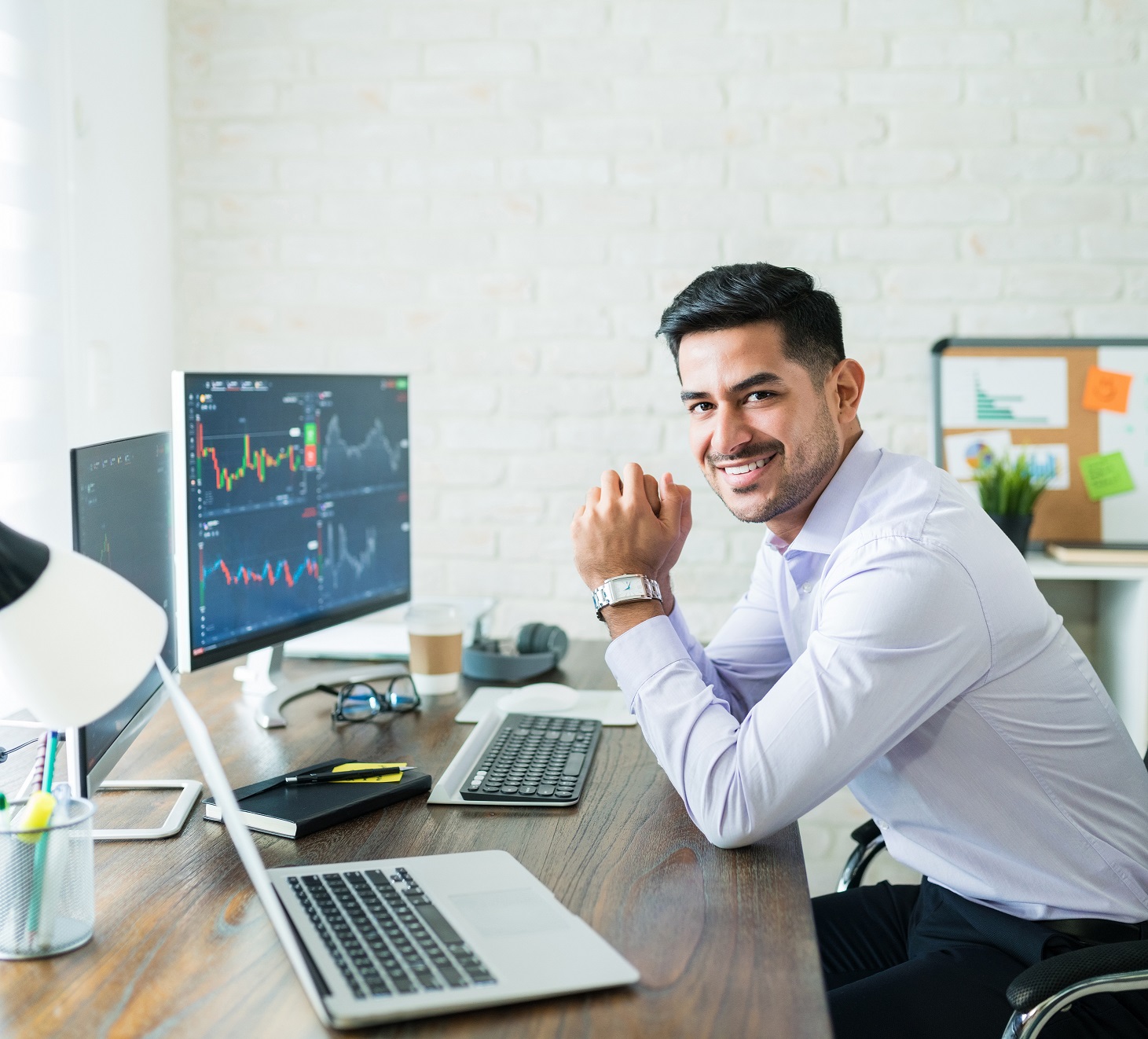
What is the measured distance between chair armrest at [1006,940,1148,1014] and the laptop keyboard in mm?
517

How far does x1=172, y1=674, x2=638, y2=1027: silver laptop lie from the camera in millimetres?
831

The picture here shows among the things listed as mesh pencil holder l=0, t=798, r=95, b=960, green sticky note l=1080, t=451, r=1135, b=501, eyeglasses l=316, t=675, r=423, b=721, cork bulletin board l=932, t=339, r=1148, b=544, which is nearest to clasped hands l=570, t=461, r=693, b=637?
eyeglasses l=316, t=675, r=423, b=721

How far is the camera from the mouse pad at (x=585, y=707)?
5.41 ft

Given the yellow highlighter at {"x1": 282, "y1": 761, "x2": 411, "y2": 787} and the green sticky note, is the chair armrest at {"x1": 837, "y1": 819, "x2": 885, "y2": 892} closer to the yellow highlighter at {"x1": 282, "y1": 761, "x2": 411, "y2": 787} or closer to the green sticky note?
the yellow highlighter at {"x1": 282, "y1": 761, "x2": 411, "y2": 787}

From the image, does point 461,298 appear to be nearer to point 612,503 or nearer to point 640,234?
point 640,234

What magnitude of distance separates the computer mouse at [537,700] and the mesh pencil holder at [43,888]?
0.78 meters

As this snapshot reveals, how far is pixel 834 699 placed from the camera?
116 centimetres

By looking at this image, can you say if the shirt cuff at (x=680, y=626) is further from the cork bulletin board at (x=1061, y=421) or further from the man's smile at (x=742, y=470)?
the cork bulletin board at (x=1061, y=421)

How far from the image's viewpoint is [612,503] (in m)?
1.46

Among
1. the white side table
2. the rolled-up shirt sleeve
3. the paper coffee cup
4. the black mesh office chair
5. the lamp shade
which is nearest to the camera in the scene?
the lamp shade

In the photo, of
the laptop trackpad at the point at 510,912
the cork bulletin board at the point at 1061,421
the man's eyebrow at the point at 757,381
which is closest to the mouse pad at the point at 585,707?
the man's eyebrow at the point at 757,381

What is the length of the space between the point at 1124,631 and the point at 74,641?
216 centimetres

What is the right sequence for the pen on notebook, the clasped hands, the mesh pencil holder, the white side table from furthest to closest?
the white side table, the clasped hands, the pen on notebook, the mesh pencil holder

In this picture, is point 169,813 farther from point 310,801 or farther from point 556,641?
point 556,641
